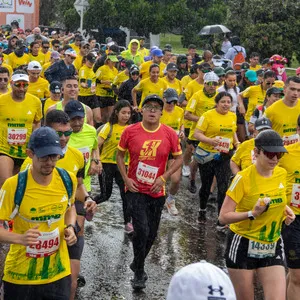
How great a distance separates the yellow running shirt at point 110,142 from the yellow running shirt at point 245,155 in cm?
199

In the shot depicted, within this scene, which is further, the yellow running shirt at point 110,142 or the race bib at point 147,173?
the yellow running shirt at point 110,142

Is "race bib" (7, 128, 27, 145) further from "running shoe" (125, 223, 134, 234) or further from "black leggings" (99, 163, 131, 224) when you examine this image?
"running shoe" (125, 223, 134, 234)

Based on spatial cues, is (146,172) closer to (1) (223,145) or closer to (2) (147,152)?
(2) (147,152)

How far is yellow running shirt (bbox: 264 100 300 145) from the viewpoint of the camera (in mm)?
8977

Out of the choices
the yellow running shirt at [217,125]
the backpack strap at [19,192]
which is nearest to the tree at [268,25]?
the yellow running shirt at [217,125]

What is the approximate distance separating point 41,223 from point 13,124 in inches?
153

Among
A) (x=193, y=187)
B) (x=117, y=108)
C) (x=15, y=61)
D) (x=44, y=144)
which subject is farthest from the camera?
(x=15, y=61)

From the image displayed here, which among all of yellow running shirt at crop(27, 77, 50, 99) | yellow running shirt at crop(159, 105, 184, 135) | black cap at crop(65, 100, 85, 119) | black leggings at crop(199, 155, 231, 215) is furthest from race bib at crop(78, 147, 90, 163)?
yellow running shirt at crop(27, 77, 50, 99)

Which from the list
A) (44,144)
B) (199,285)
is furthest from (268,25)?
(199,285)

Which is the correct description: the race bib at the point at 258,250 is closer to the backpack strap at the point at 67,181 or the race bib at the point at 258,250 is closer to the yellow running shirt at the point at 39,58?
the backpack strap at the point at 67,181

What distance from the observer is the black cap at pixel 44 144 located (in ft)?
16.8

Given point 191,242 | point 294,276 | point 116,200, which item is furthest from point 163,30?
point 294,276

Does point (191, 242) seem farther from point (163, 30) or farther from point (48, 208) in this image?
point (163, 30)

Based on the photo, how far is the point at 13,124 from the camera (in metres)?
8.95
